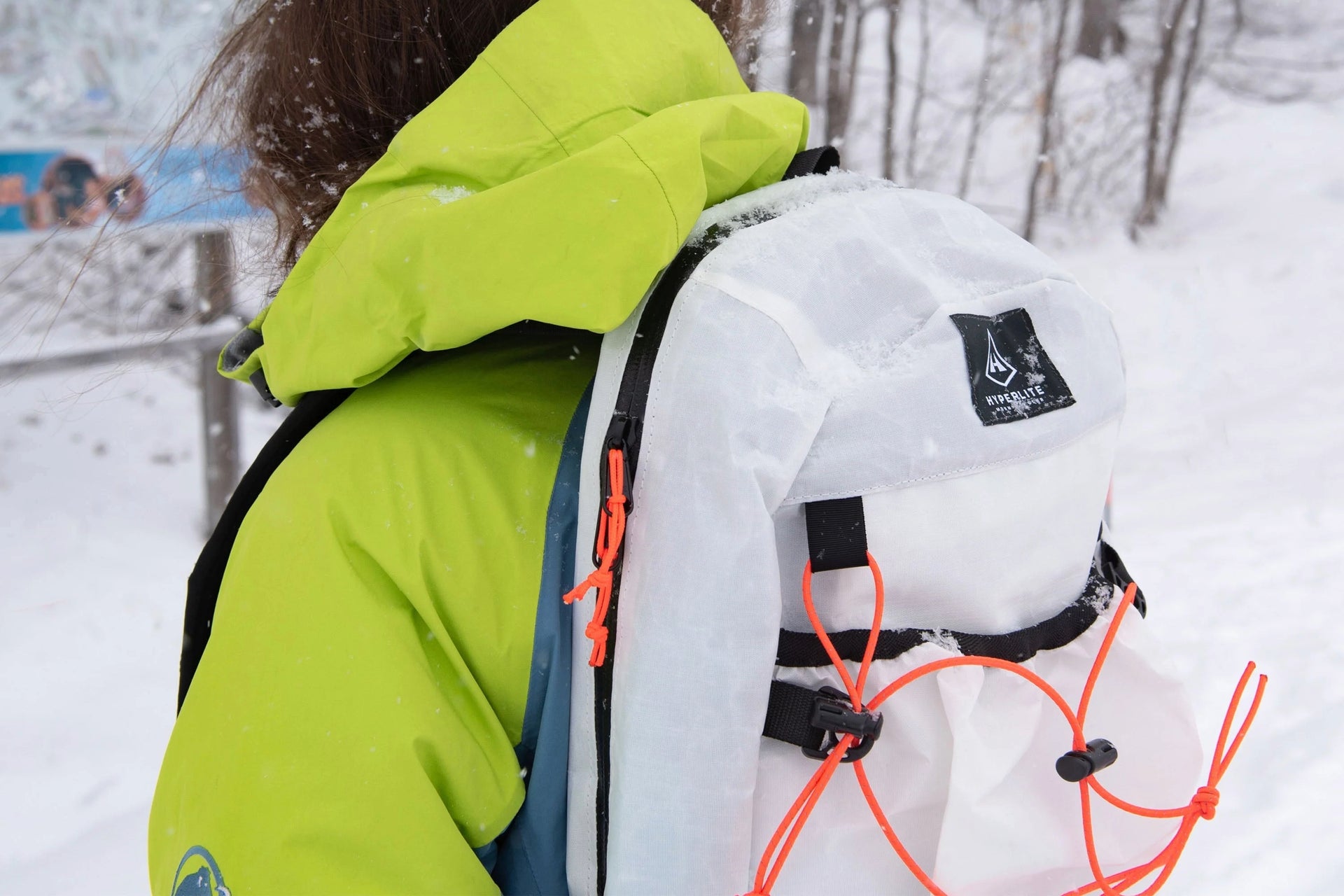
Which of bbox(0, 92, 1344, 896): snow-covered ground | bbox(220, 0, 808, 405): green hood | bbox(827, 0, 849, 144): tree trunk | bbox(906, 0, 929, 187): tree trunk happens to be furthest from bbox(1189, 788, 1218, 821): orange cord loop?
bbox(906, 0, 929, 187): tree trunk

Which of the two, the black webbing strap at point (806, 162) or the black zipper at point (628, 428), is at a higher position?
the black webbing strap at point (806, 162)

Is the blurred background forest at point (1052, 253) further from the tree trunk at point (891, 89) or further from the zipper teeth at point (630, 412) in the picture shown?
the zipper teeth at point (630, 412)

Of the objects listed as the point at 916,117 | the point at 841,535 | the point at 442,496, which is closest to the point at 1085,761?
the point at 841,535

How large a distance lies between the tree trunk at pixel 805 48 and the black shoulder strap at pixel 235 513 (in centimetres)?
504

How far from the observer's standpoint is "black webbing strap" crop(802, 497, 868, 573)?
781 millimetres

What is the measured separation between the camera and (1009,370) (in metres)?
0.86

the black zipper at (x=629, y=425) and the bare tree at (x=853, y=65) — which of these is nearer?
the black zipper at (x=629, y=425)

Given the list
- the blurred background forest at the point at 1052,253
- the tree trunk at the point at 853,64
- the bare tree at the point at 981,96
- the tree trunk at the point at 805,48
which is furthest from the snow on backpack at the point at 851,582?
the bare tree at the point at 981,96

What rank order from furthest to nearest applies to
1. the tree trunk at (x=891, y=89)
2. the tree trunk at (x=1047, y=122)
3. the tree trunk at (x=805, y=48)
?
the tree trunk at (x=1047, y=122) < the tree trunk at (x=891, y=89) < the tree trunk at (x=805, y=48)

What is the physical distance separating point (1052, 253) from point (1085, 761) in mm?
8293

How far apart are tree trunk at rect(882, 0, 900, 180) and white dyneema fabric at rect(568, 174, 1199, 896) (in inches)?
241

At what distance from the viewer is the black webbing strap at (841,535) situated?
2.56 ft

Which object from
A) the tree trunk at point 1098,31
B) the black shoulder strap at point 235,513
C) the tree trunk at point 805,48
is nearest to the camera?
the black shoulder strap at point 235,513

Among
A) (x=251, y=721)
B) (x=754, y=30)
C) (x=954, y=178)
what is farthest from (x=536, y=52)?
(x=954, y=178)
